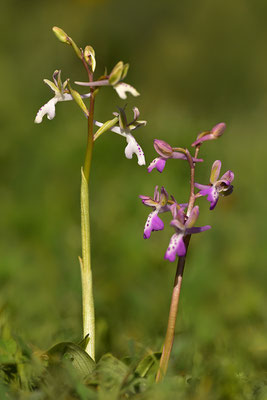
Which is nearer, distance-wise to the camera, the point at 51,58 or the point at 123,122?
the point at 123,122

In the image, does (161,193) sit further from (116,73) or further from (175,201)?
(116,73)

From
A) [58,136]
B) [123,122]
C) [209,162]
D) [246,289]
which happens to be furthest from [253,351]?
[58,136]

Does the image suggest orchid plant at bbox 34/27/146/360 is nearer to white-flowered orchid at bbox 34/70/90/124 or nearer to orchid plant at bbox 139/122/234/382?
white-flowered orchid at bbox 34/70/90/124

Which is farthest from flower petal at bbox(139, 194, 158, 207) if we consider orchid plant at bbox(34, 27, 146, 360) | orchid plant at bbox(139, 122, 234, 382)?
orchid plant at bbox(34, 27, 146, 360)

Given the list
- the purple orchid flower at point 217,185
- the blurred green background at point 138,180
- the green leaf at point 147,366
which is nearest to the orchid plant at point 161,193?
the purple orchid flower at point 217,185

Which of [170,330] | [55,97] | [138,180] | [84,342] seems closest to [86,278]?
[84,342]

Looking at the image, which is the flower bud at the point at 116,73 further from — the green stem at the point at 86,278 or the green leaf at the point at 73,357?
the green leaf at the point at 73,357

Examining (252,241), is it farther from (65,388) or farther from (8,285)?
(65,388)
